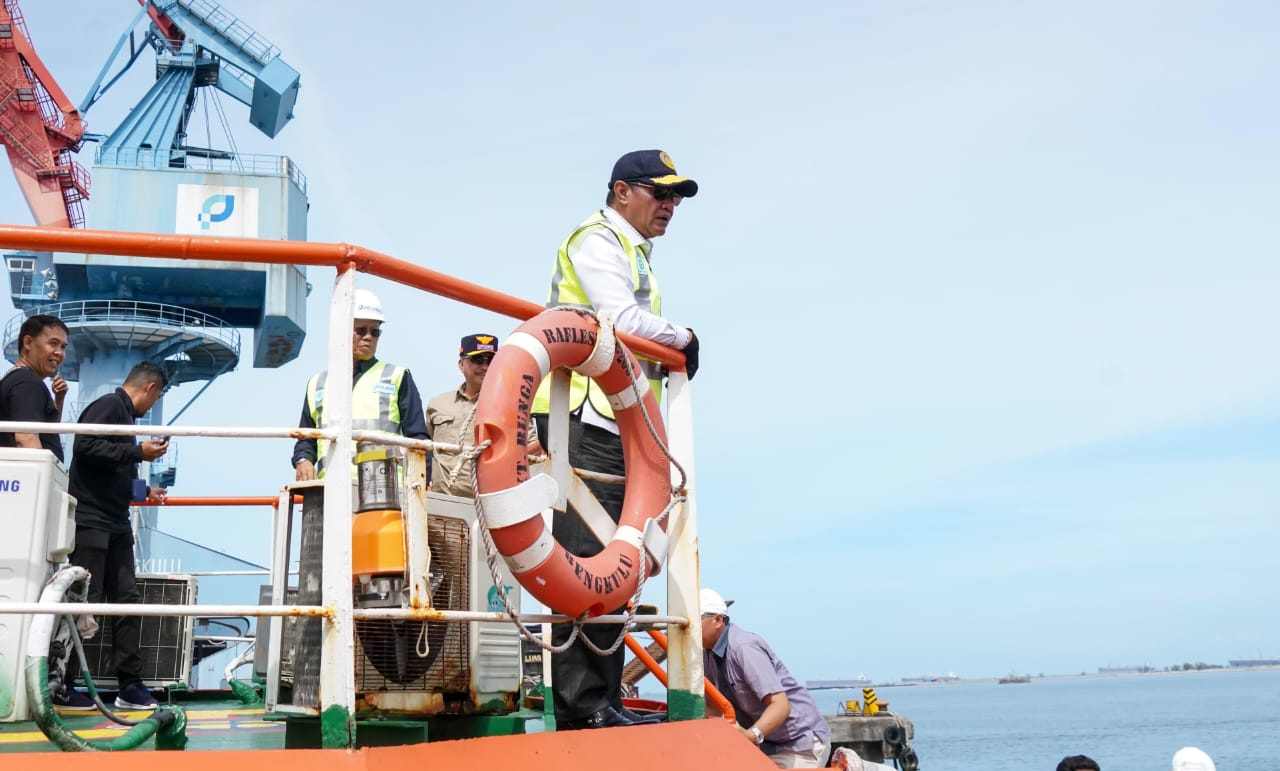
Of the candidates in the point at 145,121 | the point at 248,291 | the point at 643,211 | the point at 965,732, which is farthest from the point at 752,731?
the point at 965,732

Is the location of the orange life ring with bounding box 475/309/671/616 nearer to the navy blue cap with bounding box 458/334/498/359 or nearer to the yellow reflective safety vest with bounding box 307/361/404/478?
the yellow reflective safety vest with bounding box 307/361/404/478

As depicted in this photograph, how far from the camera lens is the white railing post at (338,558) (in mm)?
2498

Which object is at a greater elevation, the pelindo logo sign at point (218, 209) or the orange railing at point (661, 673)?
the pelindo logo sign at point (218, 209)

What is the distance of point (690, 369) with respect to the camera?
3809 mm

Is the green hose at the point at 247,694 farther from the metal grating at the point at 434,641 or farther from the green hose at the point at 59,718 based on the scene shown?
the green hose at the point at 59,718

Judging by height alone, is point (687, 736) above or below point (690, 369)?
below

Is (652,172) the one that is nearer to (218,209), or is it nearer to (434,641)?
(434,641)

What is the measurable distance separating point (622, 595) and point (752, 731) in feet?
7.98

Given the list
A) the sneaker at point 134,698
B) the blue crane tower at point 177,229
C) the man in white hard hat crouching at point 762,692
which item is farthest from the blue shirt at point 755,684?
the blue crane tower at point 177,229

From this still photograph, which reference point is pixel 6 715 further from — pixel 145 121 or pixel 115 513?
pixel 145 121

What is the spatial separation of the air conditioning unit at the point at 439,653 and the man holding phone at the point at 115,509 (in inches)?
68.9

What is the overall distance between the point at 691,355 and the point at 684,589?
81 centimetres

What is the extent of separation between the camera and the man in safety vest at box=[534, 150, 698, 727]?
3264 millimetres

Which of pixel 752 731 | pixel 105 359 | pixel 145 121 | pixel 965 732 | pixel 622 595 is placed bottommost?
pixel 965 732
